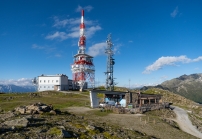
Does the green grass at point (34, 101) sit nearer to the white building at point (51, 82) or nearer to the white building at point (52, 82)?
the white building at point (52, 82)

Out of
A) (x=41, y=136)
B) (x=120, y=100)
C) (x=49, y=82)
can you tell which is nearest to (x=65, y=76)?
(x=49, y=82)

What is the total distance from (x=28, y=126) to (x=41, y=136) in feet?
12.2

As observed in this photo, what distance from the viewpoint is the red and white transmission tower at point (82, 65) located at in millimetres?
90188

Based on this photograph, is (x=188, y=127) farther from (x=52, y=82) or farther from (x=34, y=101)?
(x=52, y=82)

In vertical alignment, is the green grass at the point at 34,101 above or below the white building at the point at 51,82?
below

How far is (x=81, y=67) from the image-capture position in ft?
297

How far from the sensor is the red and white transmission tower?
90.2 meters

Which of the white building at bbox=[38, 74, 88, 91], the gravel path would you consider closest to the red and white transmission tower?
the white building at bbox=[38, 74, 88, 91]

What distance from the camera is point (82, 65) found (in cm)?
9094

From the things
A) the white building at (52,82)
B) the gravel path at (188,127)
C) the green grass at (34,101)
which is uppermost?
the white building at (52,82)

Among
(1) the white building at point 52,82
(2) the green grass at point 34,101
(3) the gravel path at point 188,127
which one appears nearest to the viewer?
(3) the gravel path at point 188,127

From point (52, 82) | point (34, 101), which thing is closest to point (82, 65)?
point (52, 82)

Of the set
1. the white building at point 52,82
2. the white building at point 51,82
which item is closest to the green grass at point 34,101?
the white building at point 52,82

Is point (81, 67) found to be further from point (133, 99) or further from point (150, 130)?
point (150, 130)
